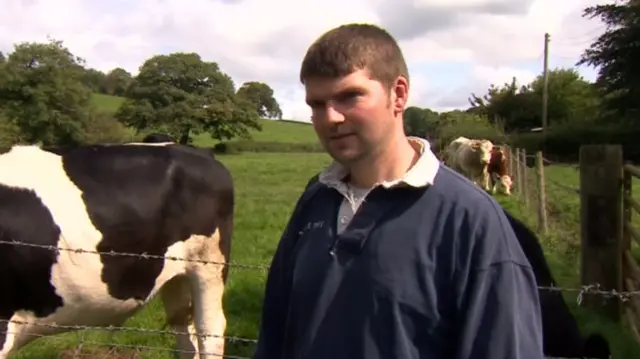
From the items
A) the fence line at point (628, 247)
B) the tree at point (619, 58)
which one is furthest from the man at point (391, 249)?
the tree at point (619, 58)

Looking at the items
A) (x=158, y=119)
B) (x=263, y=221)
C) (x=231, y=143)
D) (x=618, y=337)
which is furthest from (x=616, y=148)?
(x=158, y=119)

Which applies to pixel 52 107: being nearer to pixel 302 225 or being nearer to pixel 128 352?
pixel 128 352

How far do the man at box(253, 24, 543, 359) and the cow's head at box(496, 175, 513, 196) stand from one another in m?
17.4

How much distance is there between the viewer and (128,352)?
5.75 m

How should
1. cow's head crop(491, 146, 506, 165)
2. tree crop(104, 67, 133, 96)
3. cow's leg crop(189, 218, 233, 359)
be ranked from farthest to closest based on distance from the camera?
tree crop(104, 67, 133, 96)
cow's head crop(491, 146, 506, 165)
cow's leg crop(189, 218, 233, 359)

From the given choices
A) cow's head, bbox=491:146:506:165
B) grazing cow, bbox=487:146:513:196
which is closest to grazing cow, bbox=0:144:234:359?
grazing cow, bbox=487:146:513:196

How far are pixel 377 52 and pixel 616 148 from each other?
428 centimetres

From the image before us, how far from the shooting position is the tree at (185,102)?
2210 inches

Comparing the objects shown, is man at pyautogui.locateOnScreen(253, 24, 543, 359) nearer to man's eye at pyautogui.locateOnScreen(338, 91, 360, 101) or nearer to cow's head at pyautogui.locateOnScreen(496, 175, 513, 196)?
man's eye at pyautogui.locateOnScreen(338, 91, 360, 101)

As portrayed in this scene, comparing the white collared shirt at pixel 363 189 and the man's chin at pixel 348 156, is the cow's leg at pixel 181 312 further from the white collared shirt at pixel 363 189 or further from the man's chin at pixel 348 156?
the man's chin at pixel 348 156

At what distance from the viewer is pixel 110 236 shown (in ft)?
15.6

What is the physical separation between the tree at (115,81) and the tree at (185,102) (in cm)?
2227

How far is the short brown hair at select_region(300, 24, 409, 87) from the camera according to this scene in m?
1.69

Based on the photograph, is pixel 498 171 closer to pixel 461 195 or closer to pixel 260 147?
pixel 461 195
